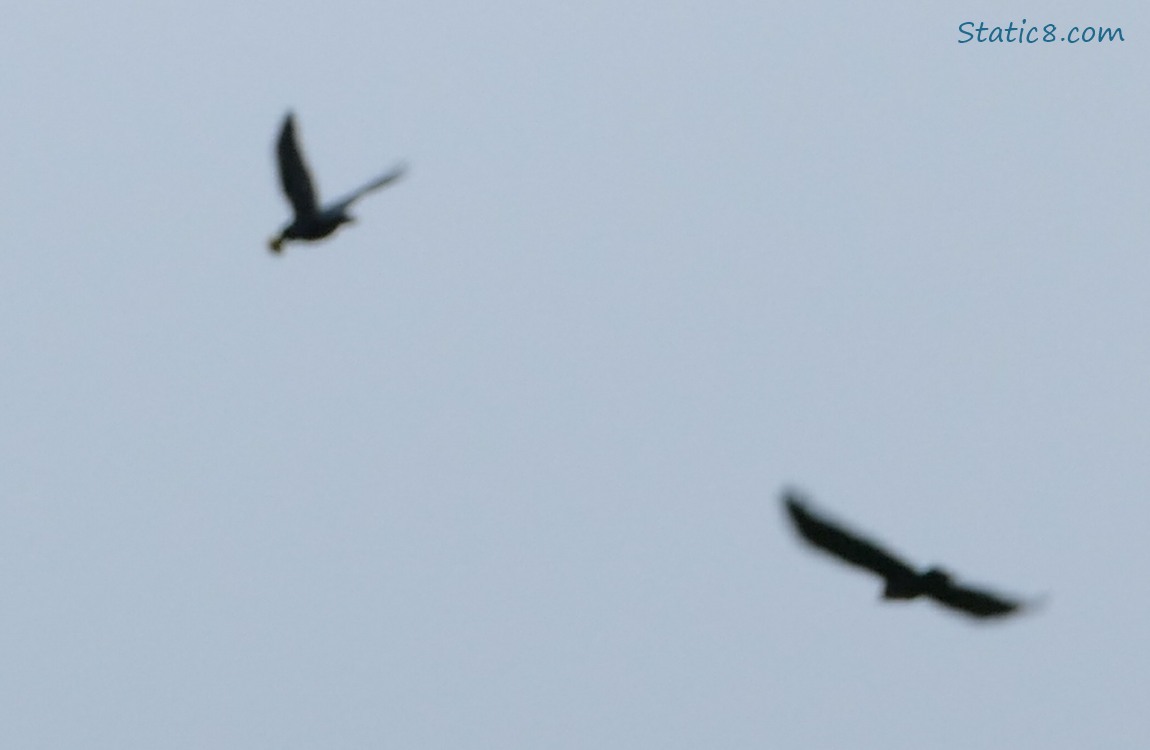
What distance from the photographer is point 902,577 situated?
1836cm

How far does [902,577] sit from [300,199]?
5526mm

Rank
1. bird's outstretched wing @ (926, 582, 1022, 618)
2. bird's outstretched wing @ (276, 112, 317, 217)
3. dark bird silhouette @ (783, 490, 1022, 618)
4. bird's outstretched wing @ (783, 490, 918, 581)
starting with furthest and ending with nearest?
bird's outstretched wing @ (276, 112, 317, 217)
bird's outstretched wing @ (926, 582, 1022, 618)
dark bird silhouette @ (783, 490, 1022, 618)
bird's outstretched wing @ (783, 490, 918, 581)

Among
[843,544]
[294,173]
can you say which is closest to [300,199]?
[294,173]

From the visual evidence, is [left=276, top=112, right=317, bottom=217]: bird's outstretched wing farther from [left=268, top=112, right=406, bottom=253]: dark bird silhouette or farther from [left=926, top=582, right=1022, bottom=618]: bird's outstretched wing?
[left=926, top=582, right=1022, bottom=618]: bird's outstretched wing

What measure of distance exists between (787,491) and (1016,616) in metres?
2.03

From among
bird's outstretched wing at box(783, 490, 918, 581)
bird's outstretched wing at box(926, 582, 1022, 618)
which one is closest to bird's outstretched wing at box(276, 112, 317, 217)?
bird's outstretched wing at box(783, 490, 918, 581)

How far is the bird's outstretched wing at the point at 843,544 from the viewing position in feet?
56.9

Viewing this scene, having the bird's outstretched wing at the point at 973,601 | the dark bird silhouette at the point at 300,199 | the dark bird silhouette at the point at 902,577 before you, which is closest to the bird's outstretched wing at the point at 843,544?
the dark bird silhouette at the point at 902,577

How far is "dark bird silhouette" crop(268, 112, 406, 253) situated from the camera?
19.9 m

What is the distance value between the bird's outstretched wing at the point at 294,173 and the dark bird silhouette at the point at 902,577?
16.8ft

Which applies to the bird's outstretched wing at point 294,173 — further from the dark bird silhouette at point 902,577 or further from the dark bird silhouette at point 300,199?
the dark bird silhouette at point 902,577

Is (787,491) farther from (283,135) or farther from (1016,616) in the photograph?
(283,135)

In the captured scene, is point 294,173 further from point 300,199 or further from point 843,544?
point 843,544

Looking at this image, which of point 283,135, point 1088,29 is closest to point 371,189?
point 283,135
